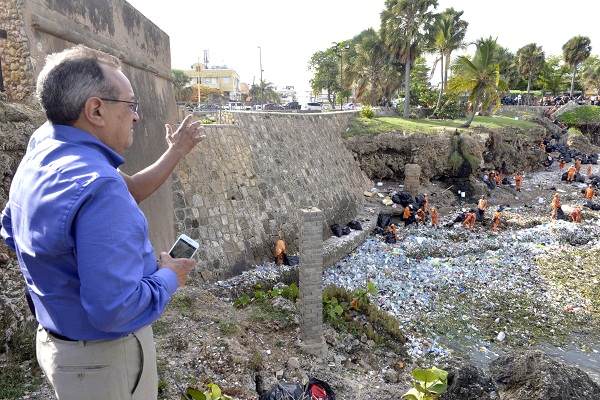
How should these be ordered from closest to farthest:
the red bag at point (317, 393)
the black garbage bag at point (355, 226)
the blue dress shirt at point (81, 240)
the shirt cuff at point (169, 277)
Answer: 1. the blue dress shirt at point (81, 240)
2. the shirt cuff at point (169, 277)
3. the red bag at point (317, 393)
4. the black garbage bag at point (355, 226)

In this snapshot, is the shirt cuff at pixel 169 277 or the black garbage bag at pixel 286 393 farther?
the black garbage bag at pixel 286 393

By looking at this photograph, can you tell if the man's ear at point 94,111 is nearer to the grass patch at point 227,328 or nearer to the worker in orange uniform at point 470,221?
the grass patch at point 227,328

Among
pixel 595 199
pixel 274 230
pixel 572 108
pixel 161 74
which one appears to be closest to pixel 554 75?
pixel 572 108

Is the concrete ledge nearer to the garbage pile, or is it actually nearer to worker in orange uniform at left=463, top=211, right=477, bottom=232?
the garbage pile

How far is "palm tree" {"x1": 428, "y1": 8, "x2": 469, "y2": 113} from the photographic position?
24.1 m

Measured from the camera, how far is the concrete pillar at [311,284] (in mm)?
6211

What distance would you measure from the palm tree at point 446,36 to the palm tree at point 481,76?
6.89 feet

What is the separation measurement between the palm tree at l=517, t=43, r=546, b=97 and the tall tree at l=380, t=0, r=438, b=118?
68.3ft

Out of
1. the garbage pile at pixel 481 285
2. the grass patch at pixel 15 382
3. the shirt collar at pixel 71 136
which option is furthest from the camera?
the garbage pile at pixel 481 285

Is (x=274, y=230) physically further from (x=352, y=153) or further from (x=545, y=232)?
→ (x=545, y=232)

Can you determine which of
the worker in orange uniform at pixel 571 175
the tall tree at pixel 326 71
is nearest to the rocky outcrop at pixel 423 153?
the worker in orange uniform at pixel 571 175

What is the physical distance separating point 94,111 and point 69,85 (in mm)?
121

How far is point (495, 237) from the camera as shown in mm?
14242

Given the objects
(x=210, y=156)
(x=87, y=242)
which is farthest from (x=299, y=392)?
(x=210, y=156)
